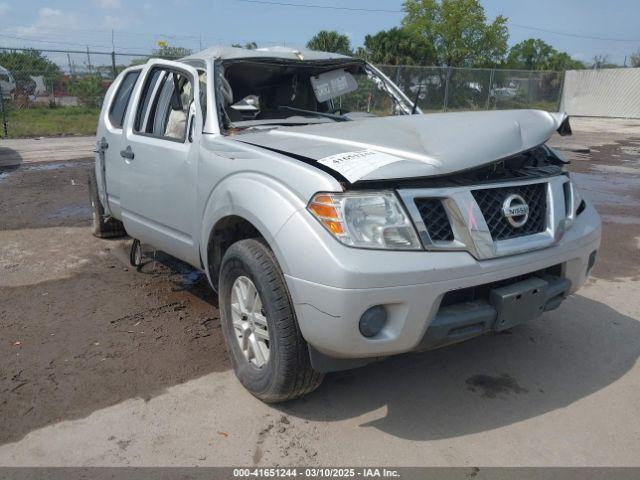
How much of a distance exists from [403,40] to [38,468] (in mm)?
43516

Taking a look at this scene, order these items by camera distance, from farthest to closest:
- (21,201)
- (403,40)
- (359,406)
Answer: (403,40)
(21,201)
(359,406)

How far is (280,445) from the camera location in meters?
2.71

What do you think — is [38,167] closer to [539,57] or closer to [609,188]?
[609,188]

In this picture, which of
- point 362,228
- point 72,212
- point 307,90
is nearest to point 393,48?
point 72,212

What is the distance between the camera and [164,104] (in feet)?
14.1

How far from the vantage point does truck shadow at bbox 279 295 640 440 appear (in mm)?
2939

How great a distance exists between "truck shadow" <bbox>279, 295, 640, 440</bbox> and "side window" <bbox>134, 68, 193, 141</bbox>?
205cm

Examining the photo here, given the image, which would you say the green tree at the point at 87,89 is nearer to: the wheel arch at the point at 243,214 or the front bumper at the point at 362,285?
the wheel arch at the point at 243,214

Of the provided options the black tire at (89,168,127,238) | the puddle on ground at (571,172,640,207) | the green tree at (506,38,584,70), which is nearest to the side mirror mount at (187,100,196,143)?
the black tire at (89,168,127,238)

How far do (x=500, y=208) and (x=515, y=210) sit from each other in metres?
0.08

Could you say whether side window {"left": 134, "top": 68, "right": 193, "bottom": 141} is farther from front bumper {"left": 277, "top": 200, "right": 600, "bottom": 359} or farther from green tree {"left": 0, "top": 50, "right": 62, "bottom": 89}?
green tree {"left": 0, "top": 50, "right": 62, "bottom": 89}

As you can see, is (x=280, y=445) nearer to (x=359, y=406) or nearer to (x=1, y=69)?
(x=359, y=406)

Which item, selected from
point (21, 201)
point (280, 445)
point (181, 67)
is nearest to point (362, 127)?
point (181, 67)

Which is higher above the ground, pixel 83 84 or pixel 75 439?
pixel 83 84
